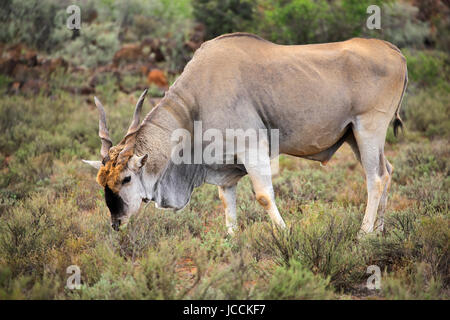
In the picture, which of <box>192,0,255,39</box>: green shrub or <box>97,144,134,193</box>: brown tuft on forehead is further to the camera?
<box>192,0,255,39</box>: green shrub

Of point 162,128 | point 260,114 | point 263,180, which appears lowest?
point 263,180

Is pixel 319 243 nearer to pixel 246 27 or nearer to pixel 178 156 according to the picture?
pixel 178 156

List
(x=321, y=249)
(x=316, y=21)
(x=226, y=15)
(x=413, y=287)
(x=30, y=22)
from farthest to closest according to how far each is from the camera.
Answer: (x=226, y=15) < (x=30, y=22) < (x=316, y=21) < (x=321, y=249) < (x=413, y=287)

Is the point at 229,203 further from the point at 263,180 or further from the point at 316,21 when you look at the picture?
the point at 316,21

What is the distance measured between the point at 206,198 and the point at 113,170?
288cm

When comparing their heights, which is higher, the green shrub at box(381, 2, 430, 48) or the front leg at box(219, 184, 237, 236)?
the green shrub at box(381, 2, 430, 48)

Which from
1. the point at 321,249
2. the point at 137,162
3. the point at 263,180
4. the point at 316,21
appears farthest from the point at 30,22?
the point at 321,249

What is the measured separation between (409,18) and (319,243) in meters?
14.8

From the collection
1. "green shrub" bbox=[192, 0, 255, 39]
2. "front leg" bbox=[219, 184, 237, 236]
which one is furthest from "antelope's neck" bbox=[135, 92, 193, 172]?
"green shrub" bbox=[192, 0, 255, 39]

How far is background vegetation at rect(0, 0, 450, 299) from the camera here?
4.14 meters

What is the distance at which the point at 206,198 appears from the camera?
7.43 meters

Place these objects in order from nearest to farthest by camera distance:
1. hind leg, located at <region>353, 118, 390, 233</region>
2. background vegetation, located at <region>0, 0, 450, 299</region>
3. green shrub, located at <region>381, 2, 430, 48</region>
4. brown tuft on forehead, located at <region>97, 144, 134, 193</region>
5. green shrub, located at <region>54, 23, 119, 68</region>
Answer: background vegetation, located at <region>0, 0, 450, 299</region> < brown tuft on forehead, located at <region>97, 144, 134, 193</region> < hind leg, located at <region>353, 118, 390, 233</region> < green shrub, located at <region>54, 23, 119, 68</region> < green shrub, located at <region>381, 2, 430, 48</region>

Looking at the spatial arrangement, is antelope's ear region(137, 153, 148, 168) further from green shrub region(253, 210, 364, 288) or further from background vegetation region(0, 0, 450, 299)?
green shrub region(253, 210, 364, 288)
